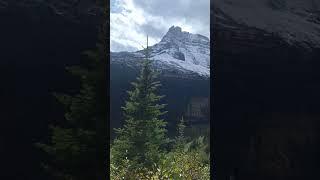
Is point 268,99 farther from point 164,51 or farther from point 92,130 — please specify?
point 164,51

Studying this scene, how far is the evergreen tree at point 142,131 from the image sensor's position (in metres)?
15.1

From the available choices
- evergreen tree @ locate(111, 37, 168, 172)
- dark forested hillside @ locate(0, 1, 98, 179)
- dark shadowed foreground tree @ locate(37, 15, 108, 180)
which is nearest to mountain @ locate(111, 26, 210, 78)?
evergreen tree @ locate(111, 37, 168, 172)

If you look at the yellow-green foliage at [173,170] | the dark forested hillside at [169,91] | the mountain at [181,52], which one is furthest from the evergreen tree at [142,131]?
the mountain at [181,52]

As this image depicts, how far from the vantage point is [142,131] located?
15.8 metres

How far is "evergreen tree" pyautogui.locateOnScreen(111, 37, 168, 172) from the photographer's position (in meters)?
15.1

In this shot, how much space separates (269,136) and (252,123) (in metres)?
0.32

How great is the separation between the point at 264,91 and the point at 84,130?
2.70m

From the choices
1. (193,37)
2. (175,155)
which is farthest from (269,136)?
(193,37)

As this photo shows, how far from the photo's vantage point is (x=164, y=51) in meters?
53.9

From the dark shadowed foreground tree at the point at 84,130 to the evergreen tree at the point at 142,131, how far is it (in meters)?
8.13

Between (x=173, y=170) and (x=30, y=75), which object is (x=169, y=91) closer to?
(x=173, y=170)

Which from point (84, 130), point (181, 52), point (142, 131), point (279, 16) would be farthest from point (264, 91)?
point (181, 52)

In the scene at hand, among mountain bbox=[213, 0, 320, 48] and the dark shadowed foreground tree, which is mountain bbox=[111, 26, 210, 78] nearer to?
mountain bbox=[213, 0, 320, 48]

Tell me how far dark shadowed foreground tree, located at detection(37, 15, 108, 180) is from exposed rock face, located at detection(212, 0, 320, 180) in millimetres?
1658
